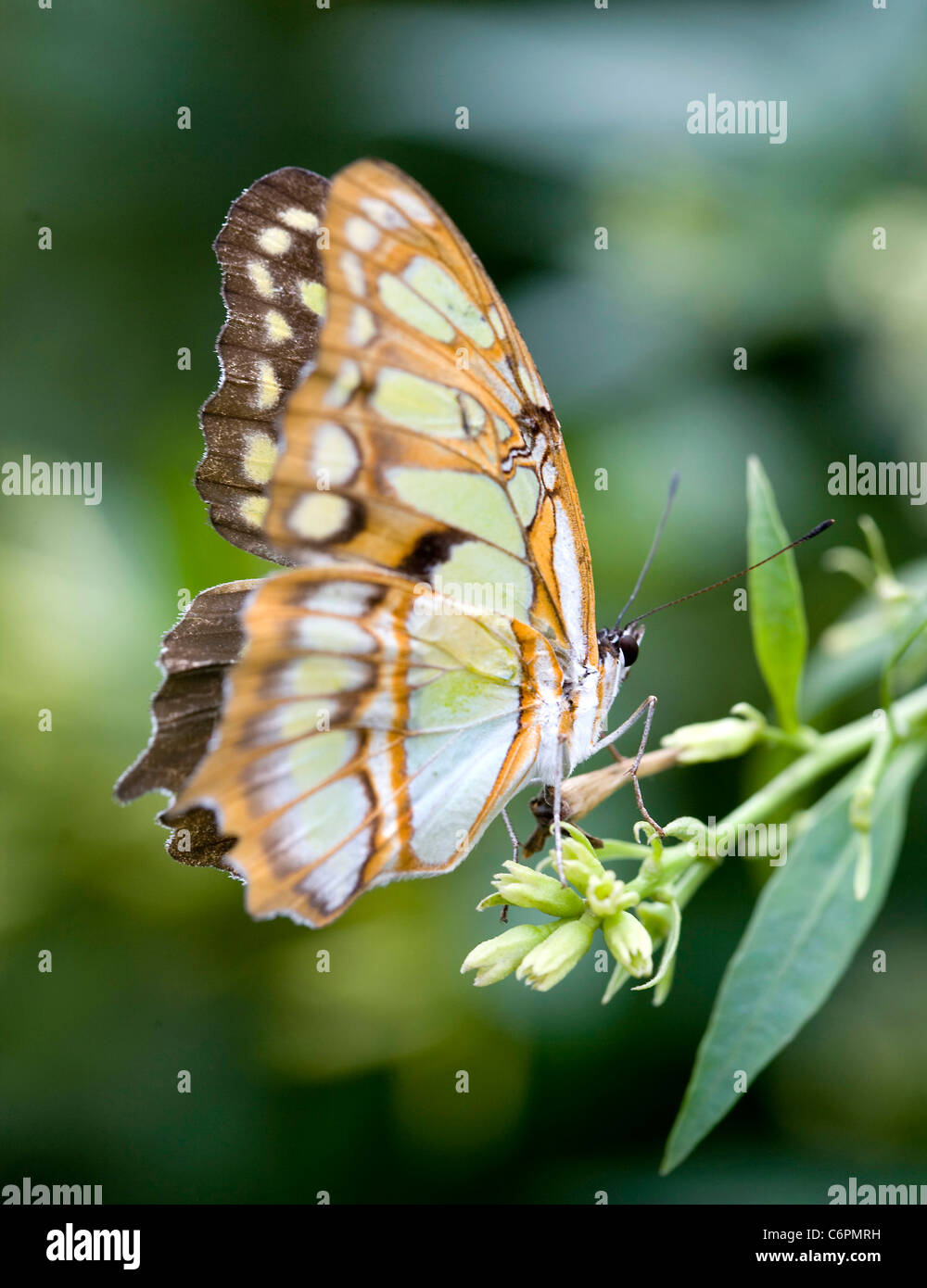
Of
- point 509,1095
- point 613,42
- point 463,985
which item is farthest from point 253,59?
point 509,1095

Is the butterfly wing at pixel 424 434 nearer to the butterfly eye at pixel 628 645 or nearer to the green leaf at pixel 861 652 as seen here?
the butterfly eye at pixel 628 645

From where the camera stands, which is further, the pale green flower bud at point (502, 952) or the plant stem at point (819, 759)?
the plant stem at point (819, 759)

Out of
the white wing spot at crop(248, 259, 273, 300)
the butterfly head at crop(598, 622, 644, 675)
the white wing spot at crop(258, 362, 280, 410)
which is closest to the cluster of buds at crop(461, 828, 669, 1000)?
the butterfly head at crop(598, 622, 644, 675)

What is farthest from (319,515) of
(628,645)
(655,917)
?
(655,917)

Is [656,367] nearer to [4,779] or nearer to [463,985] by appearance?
[463,985]

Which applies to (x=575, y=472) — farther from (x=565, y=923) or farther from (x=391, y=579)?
(x=565, y=923)

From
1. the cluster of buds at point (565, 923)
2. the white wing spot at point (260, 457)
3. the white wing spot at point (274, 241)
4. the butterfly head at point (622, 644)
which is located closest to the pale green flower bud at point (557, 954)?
the cluster of buds at point (565, 923)
